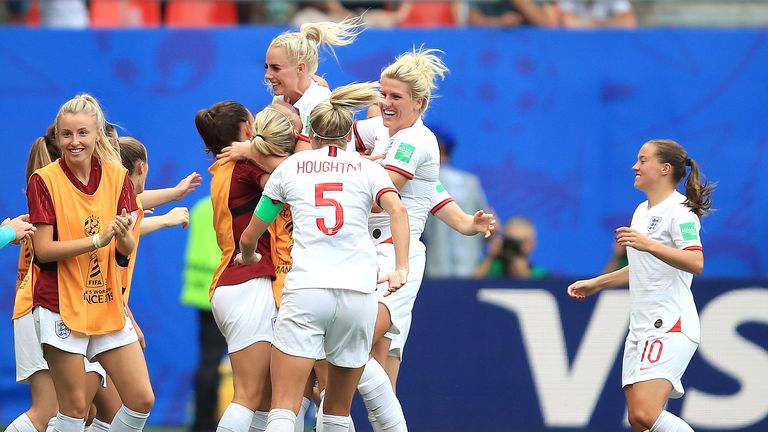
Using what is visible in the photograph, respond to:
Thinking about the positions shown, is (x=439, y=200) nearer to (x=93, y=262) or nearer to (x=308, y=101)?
(x=308, y=101)

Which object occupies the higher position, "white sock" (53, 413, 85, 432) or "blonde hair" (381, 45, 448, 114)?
"blonde hair" (381, 45, 448, 114)

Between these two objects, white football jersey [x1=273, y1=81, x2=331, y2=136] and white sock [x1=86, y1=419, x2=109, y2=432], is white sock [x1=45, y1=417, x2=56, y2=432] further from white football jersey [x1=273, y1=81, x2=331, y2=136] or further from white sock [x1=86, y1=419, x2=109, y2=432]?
white football jersey [x1=273, y1=81, x2=331, y2=136]

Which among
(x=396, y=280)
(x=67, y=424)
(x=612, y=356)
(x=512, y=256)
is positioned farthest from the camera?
(x=512, y=256)

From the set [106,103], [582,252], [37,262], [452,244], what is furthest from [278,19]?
[37,262]

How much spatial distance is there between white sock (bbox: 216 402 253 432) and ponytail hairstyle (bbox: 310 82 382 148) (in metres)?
1.35

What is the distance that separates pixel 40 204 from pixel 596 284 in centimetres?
305

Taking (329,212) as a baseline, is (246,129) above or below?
A: above

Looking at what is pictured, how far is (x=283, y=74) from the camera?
6.89m

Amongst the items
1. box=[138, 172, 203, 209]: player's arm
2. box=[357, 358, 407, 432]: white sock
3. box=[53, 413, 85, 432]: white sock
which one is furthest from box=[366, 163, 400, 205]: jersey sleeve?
box=[53, 413, 85, 432]: white sock

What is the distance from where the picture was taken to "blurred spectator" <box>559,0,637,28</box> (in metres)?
11.0

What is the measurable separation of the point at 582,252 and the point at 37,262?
17.9 feet

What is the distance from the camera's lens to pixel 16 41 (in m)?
10.6

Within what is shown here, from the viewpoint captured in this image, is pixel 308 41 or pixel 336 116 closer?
pixel 336 116

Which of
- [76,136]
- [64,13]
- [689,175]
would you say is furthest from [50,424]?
[64,13]
